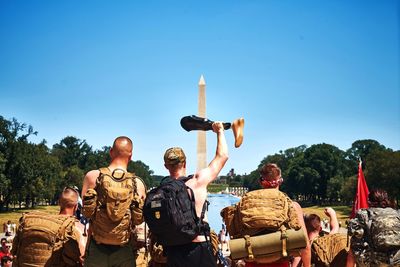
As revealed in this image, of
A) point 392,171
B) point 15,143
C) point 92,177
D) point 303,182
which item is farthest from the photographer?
point 303,182

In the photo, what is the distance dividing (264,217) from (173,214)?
0.97 m

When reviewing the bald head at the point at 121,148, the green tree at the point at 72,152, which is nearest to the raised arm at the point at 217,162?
the bald head at the point at 121,148

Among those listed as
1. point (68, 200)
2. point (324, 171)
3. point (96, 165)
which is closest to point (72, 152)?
point (96, 165)

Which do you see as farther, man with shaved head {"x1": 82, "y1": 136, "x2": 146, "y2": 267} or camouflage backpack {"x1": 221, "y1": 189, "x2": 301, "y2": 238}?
camouflage backpack {"x1": 221, "y1": 189, "x2": 301, "y2": 238}

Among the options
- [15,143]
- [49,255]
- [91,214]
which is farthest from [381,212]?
[15,143]

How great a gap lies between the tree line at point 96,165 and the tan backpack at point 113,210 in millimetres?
44040

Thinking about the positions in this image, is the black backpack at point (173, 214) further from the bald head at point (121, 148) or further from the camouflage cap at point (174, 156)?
the bald head at point (121, 148)

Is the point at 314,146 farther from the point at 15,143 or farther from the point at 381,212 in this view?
the point at 381,212

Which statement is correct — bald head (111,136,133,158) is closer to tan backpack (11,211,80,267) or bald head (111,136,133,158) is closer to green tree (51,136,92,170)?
tan backpack (11,211,80,267)

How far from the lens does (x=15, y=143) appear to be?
64.2m

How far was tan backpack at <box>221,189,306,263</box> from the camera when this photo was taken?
4.35 meters

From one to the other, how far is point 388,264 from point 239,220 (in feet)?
5.43

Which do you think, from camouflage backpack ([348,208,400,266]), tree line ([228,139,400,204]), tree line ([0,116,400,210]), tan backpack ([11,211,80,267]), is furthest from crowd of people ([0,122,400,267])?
tree line ([228,139,400,204])

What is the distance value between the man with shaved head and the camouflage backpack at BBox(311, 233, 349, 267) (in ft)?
7.45
